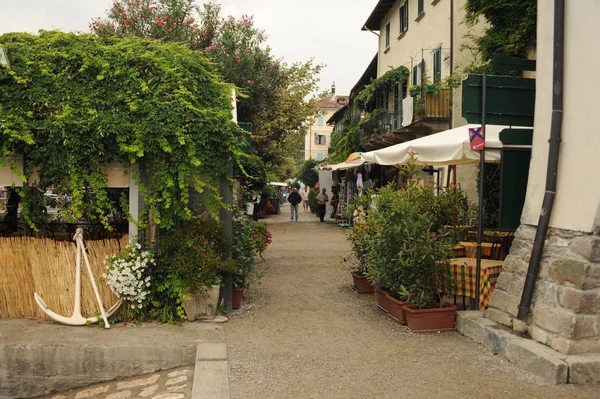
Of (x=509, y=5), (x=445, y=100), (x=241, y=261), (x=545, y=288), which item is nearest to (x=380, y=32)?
(x=445, y=100)

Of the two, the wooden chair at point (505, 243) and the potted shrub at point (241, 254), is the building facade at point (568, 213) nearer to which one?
the wooden chair at point (505, 243)

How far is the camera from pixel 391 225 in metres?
6.55

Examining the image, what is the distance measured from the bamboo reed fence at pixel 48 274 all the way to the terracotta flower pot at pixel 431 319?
359 centimetres

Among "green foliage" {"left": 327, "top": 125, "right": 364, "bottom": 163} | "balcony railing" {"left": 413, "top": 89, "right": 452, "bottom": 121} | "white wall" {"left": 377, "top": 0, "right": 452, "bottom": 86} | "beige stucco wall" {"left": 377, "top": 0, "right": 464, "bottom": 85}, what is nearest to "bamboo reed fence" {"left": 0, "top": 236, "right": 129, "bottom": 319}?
"balcony railing" {"left": 413, "top": 89, "right": 452, "bottom": 121}

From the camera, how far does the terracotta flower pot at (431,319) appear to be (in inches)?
246

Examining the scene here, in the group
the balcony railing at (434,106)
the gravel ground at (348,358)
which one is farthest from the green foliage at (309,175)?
the gravel ground at (348,358)

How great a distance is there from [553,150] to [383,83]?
16293 mm

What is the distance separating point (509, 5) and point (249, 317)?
8.02m

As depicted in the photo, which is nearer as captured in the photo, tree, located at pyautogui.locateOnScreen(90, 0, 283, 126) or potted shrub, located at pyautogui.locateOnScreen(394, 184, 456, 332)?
potted shrub, located at pyautogui.locateOnScreen(394, 184, 456, 332)

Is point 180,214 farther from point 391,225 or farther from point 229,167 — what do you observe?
point 391,225

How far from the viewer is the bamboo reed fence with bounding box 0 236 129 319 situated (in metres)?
6.57

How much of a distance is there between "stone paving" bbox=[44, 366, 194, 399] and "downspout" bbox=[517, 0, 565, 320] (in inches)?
133

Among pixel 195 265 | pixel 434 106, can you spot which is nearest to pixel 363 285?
pixel 195 265

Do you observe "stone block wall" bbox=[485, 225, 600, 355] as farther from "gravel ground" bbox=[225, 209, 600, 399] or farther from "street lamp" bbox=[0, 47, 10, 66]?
"street lamp" bbox=[0, 47, 10, 66]
